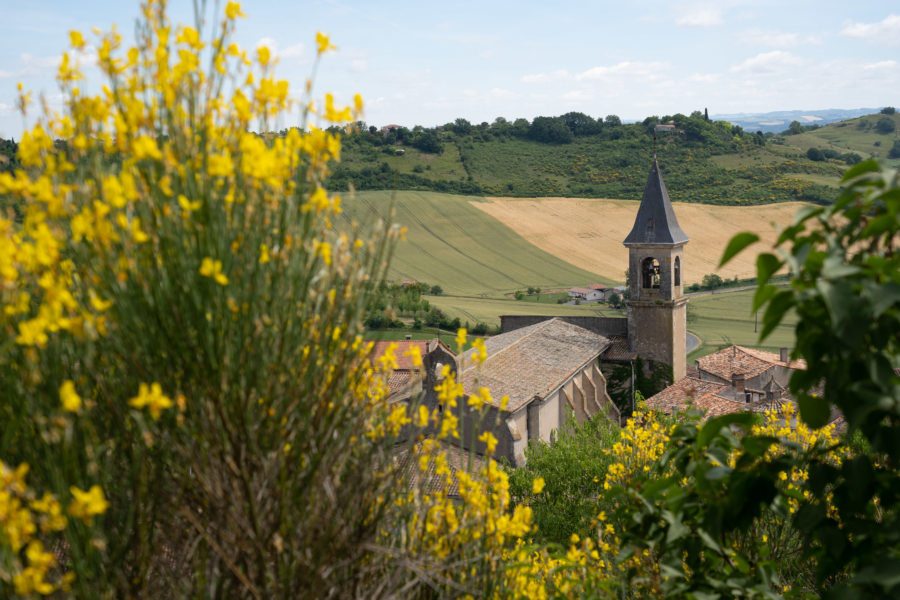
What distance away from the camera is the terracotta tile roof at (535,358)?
26125 mm

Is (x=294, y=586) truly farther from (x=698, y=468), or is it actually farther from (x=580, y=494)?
(x=580, y=494)

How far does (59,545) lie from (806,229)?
3.06 metres

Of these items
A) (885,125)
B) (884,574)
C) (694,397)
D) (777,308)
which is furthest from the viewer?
(885,125)

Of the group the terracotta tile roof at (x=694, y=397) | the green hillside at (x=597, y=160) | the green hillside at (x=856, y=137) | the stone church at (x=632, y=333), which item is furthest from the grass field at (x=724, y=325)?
the green hillside at (x=856, y=137)

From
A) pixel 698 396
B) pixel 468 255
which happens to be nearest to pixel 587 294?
pixel 468 255

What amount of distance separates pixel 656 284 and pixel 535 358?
29.7 feet

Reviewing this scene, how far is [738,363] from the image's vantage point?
37812 millimetres

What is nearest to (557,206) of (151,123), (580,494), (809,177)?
(809,177)

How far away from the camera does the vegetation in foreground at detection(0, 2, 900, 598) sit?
2301 mm

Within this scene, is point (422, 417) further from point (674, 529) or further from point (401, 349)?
point (401, 349)

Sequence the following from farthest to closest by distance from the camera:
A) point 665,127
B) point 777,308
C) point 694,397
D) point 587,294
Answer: point 665,127, point 587,294, point 694,397, point 777,308

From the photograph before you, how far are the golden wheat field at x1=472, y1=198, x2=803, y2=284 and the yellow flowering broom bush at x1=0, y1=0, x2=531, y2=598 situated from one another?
65.1 meters

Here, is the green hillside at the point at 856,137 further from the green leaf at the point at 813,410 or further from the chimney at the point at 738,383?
the green leaf at the point at 813,410

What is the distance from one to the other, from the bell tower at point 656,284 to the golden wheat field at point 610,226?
100 ft
